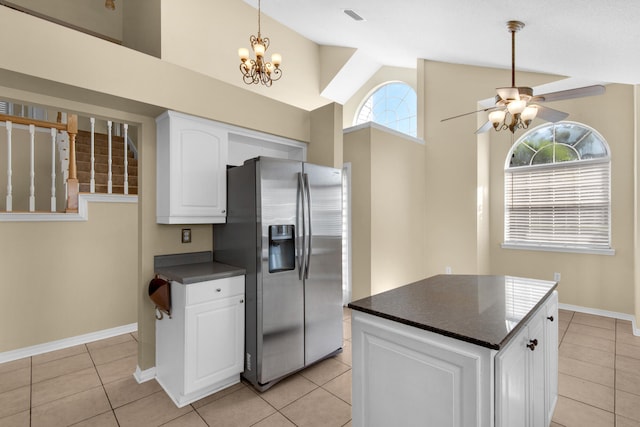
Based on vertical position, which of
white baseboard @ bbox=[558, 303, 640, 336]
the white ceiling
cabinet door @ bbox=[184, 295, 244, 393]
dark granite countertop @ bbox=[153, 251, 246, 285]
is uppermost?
the white ceiling

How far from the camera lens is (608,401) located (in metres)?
2.36

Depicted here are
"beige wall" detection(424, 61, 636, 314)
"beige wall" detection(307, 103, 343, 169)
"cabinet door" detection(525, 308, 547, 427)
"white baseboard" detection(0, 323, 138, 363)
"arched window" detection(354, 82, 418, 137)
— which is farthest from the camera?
"arched window" detection(354, 82, 418, 137)

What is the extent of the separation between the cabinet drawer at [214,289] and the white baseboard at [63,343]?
7.09 ft

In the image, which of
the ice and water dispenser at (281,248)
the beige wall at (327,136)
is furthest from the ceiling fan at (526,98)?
the ice and water dispenser at (281,248)

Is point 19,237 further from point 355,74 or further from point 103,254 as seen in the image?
point 355,74

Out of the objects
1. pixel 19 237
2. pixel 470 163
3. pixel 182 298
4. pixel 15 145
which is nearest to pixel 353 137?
pixel 470 163

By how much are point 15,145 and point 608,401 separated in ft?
23.9

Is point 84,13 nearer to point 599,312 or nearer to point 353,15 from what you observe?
point 353,15

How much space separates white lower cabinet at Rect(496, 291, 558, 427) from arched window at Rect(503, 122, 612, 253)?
10.5 feet

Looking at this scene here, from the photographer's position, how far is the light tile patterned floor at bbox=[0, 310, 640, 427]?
7.14 feet

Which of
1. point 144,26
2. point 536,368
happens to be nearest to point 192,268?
point 536,368

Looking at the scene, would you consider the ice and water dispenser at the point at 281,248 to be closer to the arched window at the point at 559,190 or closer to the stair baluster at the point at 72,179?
the stair baluster at the point at 72,179

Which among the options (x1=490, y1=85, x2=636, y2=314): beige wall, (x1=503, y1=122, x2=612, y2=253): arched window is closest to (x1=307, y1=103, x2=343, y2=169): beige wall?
(x1=503, y1=122, x2=612, y2=253): arched window

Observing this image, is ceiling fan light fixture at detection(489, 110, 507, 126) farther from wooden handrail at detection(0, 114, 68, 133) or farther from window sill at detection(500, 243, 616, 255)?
wooden handrail at detection(0, 114, 68, 133)
